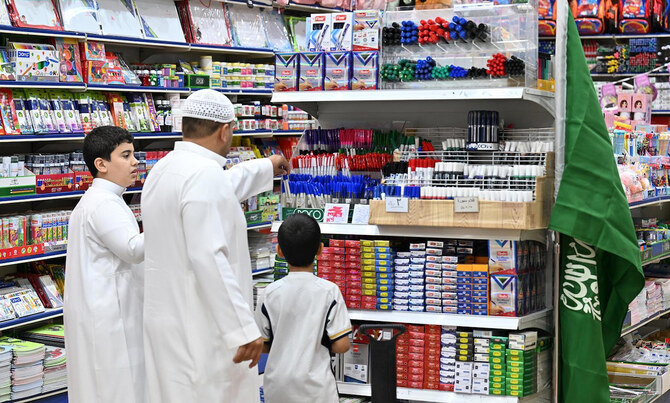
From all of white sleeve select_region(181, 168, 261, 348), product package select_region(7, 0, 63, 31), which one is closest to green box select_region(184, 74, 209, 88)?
product package select_region(7, 0, 63, 31)

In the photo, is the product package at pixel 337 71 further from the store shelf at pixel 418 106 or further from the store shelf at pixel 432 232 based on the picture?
the store shelf at pixel 432 232

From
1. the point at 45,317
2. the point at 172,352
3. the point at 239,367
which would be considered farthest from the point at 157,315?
the point at 45,317

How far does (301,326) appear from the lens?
3.16 metres

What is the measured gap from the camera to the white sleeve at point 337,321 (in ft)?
10.3

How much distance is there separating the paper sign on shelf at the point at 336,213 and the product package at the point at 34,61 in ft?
8.45

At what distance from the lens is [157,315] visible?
3023mm

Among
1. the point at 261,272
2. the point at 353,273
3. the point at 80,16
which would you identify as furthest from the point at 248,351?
the point at 261,272

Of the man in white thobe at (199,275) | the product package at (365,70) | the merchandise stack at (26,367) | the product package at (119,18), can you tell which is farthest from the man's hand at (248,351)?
the product package at (119,18)

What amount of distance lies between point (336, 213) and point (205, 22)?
12.5ft

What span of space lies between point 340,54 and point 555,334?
5.17ft

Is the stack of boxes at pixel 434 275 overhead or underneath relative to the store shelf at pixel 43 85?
underneath

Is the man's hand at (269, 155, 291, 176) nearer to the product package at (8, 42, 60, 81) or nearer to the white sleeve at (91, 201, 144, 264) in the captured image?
the white sleeve at (91, 201, 144, 264)

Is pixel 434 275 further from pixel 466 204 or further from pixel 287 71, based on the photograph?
pixel 287 71

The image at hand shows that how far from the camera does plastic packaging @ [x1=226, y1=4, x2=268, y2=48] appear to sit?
753 centimetres
